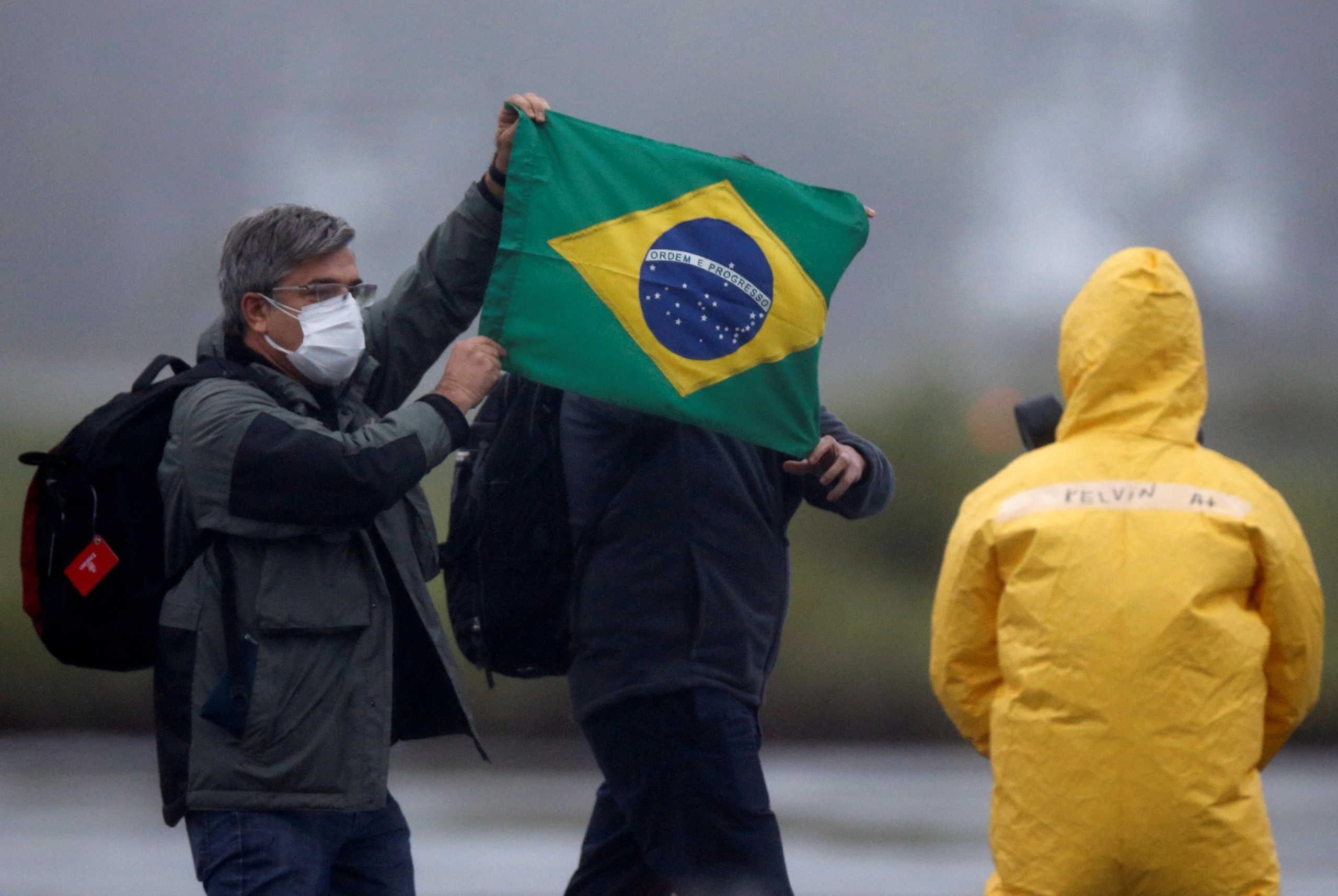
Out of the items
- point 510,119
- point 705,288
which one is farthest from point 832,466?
point 510,119

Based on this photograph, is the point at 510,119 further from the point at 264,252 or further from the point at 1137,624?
the point at 1137,624

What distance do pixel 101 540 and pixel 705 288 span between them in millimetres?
1119

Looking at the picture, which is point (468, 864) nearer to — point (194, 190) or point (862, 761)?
point (862, 761)

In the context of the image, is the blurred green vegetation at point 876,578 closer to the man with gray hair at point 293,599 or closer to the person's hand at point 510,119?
the person's hand at point 510,119

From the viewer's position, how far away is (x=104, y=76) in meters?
6.06

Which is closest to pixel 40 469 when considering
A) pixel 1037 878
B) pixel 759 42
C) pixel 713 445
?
pixel 713 445

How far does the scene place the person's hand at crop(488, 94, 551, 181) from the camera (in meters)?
2.96

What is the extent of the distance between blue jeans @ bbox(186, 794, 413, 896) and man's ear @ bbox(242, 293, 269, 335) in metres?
0.77

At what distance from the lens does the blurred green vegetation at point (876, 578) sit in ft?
20.1

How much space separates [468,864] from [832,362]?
233 cm

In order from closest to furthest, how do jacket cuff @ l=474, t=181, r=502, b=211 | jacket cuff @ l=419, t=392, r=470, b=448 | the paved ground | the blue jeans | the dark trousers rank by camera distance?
the blue jeans, jacket cuff @ l=419, t=392, r=470, b=448, the dark trousers, jacket cuff @ l=474, t=181, r=502, b=211, the paved ground

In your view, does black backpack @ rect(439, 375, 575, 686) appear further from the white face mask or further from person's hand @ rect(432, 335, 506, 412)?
the white face mask

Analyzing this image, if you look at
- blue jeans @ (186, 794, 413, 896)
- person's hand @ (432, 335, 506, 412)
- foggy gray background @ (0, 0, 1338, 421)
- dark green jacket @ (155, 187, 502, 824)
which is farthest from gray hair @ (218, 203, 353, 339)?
foggy gray background @ (0, 0, 1338, 421)

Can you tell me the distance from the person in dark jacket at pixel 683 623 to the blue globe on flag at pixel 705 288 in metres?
0.18
